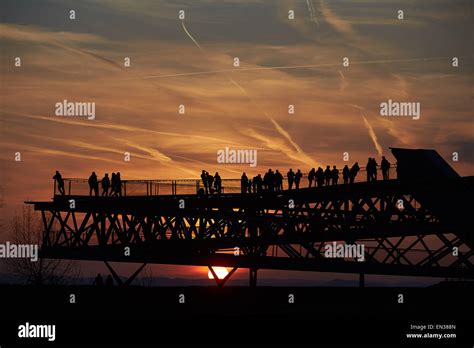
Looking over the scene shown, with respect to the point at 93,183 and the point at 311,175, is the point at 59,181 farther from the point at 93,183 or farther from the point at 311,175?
the point at 311,175

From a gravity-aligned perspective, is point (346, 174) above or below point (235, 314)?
above

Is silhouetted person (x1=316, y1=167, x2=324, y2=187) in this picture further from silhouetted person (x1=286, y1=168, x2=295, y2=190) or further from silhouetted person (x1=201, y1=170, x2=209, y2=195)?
silhouetted person (x1=201, y1=170, x2=209, y2=195)

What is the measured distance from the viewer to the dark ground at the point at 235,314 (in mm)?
60688

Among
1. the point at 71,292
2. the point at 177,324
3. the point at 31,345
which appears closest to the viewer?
the point at 31,345

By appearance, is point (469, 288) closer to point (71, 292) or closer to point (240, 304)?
point (240, 304)

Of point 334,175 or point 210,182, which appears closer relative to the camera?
point 334,175

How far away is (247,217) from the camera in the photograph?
8081 cm

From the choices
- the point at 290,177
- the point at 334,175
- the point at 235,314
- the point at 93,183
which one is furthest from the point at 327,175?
the point at 93,183

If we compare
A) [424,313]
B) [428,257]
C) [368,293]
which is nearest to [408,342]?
[424,313]

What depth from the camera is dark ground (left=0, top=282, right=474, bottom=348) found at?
60.7m

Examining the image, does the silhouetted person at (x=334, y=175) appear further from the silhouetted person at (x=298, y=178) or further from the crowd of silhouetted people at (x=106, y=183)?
the crowd of silhouetted people at (x=106, y=183)

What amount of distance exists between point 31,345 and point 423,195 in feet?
97.6

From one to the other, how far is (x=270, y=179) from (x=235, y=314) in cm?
1267

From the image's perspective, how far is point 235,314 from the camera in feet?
228
